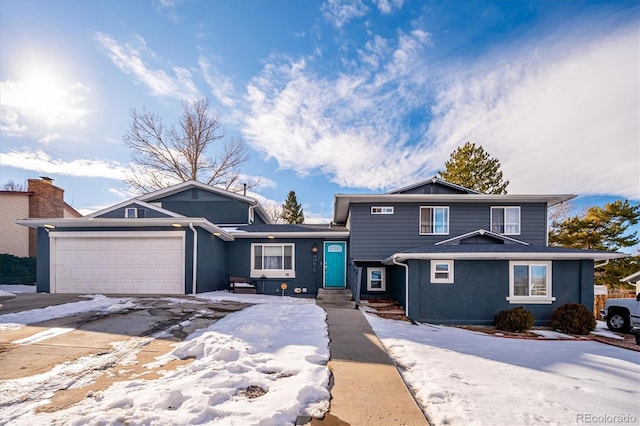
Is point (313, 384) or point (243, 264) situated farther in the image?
point (243, 264)

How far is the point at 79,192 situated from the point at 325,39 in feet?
84.5

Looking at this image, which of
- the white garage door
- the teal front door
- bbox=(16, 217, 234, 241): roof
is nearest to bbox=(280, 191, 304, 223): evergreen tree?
the teal front door

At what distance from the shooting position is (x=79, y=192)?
25203mm

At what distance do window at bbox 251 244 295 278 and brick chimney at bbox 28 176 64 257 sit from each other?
12.0 metres

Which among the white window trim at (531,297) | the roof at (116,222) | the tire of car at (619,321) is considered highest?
the roof at (116,222)

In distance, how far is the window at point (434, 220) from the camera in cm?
1246

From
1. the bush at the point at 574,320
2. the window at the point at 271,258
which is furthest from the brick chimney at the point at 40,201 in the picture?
the bush at the point at 574,320

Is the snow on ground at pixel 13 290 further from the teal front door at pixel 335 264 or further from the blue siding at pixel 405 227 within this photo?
the blue siding at pixel 405 227

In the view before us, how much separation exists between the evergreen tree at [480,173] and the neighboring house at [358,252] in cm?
1123

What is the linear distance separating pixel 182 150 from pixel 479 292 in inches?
813

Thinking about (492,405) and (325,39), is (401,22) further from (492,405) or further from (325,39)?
(492,405)

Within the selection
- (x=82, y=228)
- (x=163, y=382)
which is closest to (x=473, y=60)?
(x=163, y=382)

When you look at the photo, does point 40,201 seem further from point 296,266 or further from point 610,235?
point 610,235

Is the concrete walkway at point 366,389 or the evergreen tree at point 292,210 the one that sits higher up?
the evergreen tree at point 292,210
